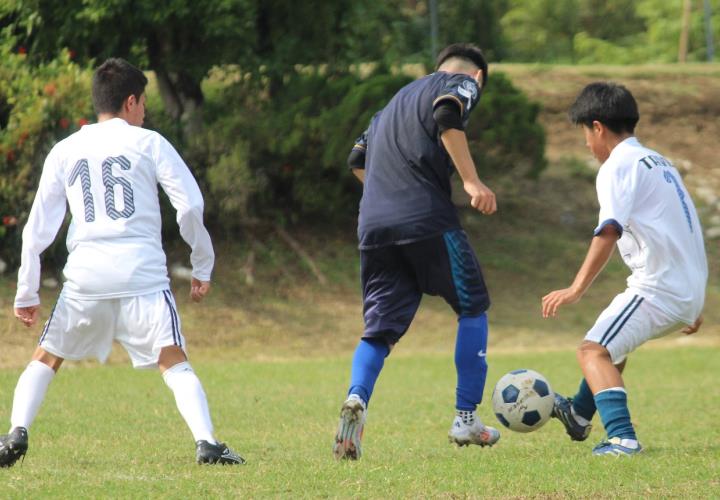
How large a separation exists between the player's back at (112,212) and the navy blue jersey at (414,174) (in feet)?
3.91

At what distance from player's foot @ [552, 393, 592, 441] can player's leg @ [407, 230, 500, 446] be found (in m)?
0.50

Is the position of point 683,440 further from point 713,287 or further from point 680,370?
point 713,287

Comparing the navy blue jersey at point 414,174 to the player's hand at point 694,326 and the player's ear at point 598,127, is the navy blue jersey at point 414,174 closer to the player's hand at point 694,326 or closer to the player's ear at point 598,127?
the player's ear at point 598,127

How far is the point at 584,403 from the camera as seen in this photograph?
7172mm

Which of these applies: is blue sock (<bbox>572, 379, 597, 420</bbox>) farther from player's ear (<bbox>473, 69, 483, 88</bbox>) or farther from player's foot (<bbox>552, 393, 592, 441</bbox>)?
player's ear (<bbox>473, 69, 483, 88</bbox>)

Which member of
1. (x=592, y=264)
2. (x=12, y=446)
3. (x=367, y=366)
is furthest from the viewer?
(x=367, y=366)

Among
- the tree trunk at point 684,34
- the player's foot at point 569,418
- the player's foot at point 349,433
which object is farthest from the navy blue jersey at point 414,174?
the tree trunk at point 684,34

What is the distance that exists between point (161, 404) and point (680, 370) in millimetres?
6045

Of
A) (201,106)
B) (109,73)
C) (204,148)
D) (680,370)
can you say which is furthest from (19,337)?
(109,73)

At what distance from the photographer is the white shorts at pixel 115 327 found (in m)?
5.99

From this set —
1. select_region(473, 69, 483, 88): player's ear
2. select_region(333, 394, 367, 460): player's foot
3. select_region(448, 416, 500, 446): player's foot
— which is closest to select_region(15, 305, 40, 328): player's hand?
select_region(333, 394, 367, 460): player's foot

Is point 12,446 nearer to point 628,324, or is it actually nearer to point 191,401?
point 191,401

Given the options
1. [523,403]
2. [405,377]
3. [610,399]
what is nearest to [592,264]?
[610,399]

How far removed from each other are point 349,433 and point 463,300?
36.8 inches
